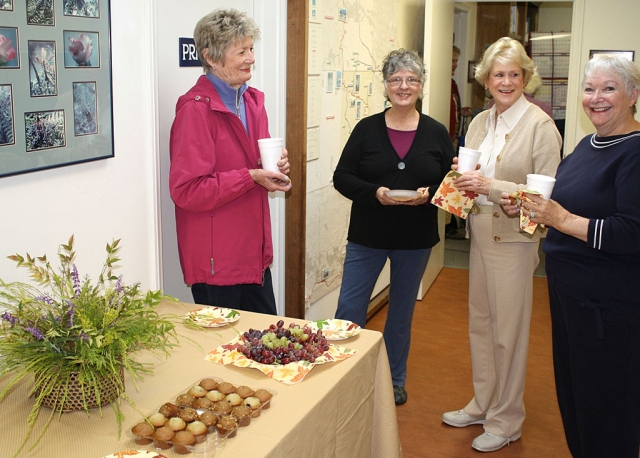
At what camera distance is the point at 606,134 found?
2166mm

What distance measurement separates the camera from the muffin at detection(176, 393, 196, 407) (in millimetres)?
1505

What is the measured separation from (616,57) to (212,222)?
1.43 metres

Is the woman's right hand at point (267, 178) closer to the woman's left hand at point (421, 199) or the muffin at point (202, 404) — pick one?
the woman's left hand at point (421, 199)

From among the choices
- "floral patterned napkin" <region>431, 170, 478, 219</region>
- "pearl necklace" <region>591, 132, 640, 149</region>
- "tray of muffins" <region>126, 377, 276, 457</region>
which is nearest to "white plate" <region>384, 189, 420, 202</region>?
"floral patterned napkin" <region>431, 170, 478, 219</region>

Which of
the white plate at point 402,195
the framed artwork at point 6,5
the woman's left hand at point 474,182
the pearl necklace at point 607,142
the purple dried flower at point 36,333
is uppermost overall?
the framed artwork at point 6,5

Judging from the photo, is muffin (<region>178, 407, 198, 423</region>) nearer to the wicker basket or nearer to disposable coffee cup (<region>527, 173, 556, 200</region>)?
the wicker basket

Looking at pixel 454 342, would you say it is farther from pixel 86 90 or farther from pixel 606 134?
pixel 86 90

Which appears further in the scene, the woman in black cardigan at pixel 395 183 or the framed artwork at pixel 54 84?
the woman in black cardigan at pixel 395 183

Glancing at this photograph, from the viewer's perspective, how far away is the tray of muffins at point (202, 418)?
1355 millimetres

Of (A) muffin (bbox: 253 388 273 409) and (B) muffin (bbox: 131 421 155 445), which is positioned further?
(A) muffin (bbox: 253 388 273 409)

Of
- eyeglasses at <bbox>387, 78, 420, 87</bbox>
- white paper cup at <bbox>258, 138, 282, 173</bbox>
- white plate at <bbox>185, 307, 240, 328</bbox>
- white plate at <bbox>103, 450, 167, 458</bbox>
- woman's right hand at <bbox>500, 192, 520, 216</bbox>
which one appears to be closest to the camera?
white plate at <bbox>103, 450, 167, 458</bbox>

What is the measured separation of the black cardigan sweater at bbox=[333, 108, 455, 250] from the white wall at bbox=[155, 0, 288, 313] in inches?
19.3

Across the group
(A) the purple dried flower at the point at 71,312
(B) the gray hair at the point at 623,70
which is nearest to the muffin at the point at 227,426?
(A) the purple dried flower at the point at 71,312

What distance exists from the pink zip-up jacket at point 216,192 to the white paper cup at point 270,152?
0.28ft
